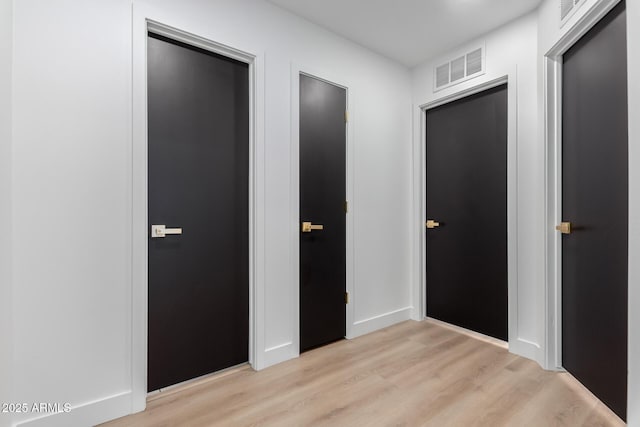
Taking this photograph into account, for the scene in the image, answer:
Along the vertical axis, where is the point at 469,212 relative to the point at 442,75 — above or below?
below

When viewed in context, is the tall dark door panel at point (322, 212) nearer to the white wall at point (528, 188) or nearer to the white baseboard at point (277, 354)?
the white baseboard at point (277, 354)

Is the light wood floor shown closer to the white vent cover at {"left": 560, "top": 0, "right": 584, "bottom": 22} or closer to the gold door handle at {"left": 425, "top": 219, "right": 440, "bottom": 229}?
the gold door handle at {"left": 425, "top": 219, "right": 440, "bottom": 229}

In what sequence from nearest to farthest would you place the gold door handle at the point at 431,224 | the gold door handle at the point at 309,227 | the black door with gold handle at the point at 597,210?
the black door with gold handle at the point at 597,210 < the gold door handle at the point at 309,227 < the gold door handle at the point at 431,224

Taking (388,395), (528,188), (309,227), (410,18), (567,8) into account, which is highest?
(410,18)

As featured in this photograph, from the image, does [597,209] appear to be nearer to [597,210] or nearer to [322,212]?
[597,210]

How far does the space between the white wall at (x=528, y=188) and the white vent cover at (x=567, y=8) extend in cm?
40

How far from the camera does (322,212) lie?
2633 millimetres

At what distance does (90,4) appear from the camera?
1.62 meters

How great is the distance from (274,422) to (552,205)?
2.24 metres

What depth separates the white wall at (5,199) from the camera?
1.36 metres

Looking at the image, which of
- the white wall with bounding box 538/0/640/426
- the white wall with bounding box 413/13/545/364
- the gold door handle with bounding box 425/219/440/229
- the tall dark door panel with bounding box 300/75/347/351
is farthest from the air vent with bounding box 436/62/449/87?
the white wall with bounding box 538/0/640/426

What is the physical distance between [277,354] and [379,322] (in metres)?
1.13

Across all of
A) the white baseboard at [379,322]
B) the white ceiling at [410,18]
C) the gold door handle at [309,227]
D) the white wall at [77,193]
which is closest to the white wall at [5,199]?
the white wall at [77,193]

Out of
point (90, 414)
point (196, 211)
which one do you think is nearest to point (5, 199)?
point (196, 211)
